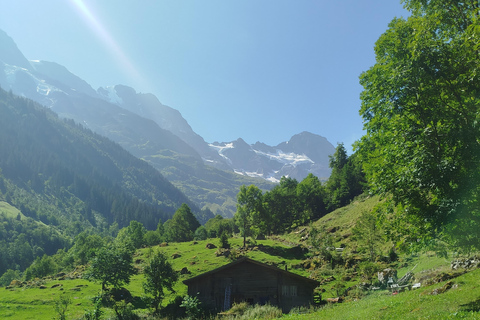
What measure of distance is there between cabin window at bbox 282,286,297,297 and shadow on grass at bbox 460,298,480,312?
2615 cm

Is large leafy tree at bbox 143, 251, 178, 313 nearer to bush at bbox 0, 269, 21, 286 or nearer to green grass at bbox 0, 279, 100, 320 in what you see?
green grass at bbox 0, 279, 100, 320

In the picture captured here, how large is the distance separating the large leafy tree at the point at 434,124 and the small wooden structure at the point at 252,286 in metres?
26.7

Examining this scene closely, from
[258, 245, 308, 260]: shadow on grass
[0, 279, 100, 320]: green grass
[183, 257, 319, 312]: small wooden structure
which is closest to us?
[183, 257, 319, 312]: small wooden structure

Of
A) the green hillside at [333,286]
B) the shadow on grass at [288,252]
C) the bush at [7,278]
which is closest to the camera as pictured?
the green hillside at [333,286]

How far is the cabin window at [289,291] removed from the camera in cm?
3772

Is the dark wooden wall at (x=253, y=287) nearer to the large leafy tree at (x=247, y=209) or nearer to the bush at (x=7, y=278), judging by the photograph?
the large leafy tree at (x=247, y=209)

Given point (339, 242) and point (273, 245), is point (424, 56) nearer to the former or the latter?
point (339, 242)

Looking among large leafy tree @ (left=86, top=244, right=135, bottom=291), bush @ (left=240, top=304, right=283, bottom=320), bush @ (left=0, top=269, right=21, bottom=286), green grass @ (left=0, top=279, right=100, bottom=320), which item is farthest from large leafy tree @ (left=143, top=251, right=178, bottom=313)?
bush @ (left=0, top=269, right=21, bottom=286)

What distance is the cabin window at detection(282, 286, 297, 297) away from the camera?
124ft

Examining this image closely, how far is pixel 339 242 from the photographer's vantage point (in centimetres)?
6575

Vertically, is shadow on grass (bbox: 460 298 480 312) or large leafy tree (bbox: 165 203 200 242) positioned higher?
large leafy tree (bbox: 165 203 200 242)

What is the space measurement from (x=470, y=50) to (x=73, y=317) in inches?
1930

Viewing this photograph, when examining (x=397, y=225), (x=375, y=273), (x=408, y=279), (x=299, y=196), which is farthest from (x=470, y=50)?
(x=299, y=196)

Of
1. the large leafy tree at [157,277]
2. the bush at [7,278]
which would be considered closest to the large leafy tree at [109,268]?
the large leafy tree at [157,277]
